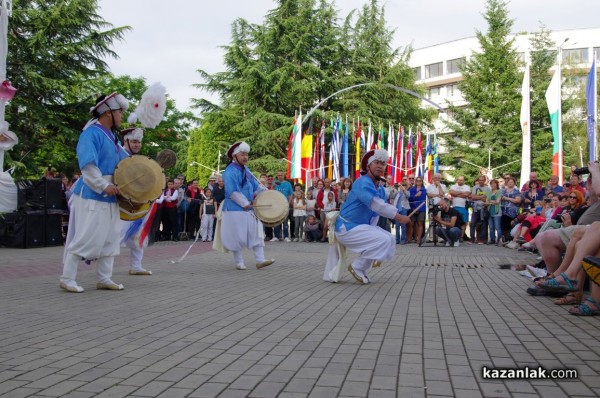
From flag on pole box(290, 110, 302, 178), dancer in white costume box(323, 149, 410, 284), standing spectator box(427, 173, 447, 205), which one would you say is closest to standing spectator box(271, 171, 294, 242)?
standing spectator box(427, 173, 447, 205)

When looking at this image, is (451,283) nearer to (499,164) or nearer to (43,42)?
(43,42)

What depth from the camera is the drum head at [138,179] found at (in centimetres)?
787

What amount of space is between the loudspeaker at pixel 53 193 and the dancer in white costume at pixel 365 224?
967 cm

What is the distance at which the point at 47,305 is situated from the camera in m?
6.63

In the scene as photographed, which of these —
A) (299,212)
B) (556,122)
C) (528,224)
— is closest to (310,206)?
(299,212)

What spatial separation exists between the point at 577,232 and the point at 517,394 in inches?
156

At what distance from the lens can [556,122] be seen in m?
23.4

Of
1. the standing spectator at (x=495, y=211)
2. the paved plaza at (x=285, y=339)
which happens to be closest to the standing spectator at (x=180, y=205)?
the standing spectator at (x=495, y=211)

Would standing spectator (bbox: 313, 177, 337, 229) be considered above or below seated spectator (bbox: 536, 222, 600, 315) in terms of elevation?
above

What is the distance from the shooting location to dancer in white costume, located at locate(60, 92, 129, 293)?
763cm

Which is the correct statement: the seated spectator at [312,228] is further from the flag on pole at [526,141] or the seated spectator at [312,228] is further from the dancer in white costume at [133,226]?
the dancer in white costume at [133,226]

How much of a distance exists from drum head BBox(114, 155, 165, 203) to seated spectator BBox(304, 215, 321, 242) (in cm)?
1240

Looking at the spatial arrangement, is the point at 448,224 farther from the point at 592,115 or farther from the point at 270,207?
the point at 270,207

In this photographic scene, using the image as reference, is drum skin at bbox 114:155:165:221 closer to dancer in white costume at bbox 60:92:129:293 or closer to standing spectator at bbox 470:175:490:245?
dancer in white costume at bbox 60:92:129:293
